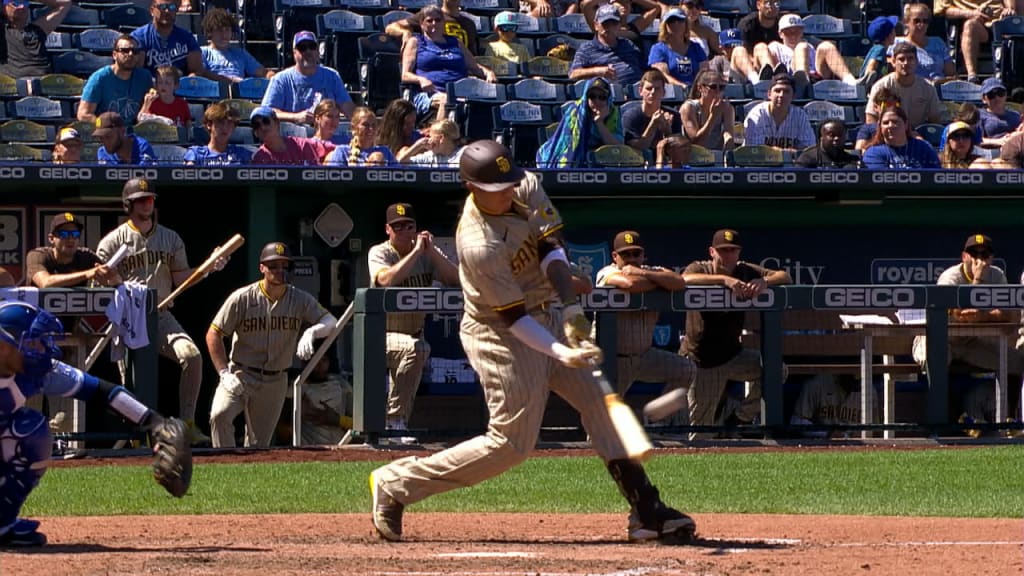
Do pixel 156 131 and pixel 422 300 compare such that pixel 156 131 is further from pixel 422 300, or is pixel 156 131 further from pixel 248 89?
pixel 422 300

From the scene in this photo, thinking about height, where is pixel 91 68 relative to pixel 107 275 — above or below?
above

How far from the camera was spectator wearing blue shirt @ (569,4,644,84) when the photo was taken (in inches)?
539

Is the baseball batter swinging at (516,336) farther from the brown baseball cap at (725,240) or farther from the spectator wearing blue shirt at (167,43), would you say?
the spectator wearing blue shirt at (167,43)

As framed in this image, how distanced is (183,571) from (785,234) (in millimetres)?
7493

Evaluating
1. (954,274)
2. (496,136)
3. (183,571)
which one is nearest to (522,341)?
(183,571)

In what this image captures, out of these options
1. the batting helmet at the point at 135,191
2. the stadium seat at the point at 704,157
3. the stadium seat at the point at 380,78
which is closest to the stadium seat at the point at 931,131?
the stadium seat at the point at 704,157

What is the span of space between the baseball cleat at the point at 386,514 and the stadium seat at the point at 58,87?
6.96 meters

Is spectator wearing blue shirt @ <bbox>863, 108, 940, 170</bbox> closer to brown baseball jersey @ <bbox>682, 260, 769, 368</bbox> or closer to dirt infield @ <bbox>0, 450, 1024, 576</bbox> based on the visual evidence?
brown baseball jersey @ <bbox>682, 260, 769, 368</bbox>

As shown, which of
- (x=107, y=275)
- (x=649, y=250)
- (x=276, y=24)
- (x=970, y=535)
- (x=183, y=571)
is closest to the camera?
(x=183, y=571)

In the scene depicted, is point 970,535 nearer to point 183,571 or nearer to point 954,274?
point 183,571

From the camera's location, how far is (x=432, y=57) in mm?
13328

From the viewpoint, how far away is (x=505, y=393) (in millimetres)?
5957

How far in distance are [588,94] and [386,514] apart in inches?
242

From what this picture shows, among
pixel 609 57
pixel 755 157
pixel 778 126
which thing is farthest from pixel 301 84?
pixel 778 126
